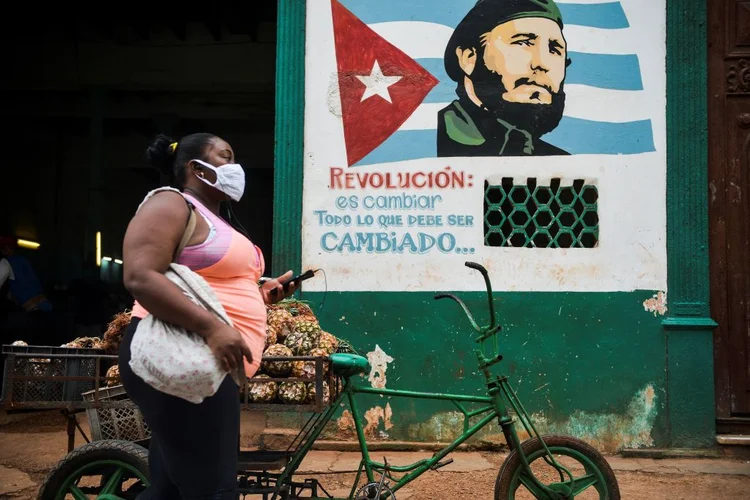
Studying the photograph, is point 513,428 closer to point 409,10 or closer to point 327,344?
point 327,344

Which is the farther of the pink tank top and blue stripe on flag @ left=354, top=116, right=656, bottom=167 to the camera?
blue stripe on flag @ left=354, top=116, right=656, bottom=167

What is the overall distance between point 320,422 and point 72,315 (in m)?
8.68

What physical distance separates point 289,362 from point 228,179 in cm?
120

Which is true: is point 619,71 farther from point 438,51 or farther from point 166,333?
point 166,333

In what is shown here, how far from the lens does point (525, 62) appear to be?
19.0ft

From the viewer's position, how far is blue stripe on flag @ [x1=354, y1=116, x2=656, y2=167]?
18.7ft

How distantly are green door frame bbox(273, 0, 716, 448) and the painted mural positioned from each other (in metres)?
0.09

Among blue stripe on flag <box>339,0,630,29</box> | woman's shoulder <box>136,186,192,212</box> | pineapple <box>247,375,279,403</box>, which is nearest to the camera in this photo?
woman's shoulder <box>136,186,192,212</box>

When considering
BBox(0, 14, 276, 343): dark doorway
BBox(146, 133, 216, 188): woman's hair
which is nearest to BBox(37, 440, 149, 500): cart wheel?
BBox(146, 133, 216, 188): woman's hair

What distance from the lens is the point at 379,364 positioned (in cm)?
572

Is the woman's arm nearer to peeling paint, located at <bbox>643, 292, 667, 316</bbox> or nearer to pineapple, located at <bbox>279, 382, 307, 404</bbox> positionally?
pineapple, located at <bbox>279, 382, 307, 404</bbox>

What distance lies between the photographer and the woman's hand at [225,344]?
2.21m

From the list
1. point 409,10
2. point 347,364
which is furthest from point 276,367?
point 409,10

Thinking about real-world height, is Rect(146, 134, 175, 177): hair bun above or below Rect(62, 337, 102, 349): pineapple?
above
